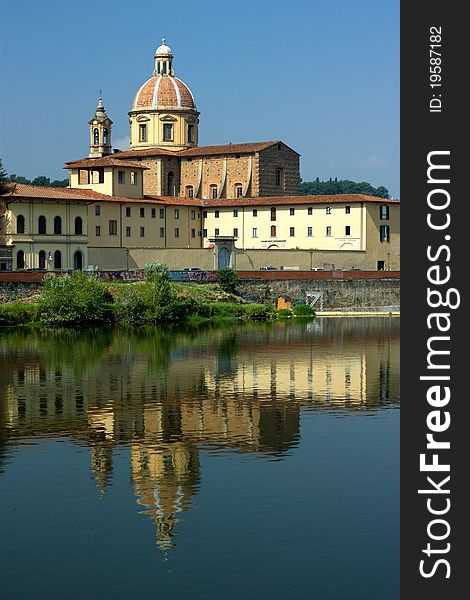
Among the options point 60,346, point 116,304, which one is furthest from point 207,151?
point 60,346

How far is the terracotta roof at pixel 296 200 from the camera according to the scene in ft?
259

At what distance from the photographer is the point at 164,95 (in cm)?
9138

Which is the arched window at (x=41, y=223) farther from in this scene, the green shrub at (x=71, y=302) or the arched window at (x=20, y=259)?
the green shrub at (x=71, y=302)

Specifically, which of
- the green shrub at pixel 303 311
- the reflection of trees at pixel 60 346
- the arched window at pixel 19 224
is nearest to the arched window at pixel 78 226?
the arched window at pixel 19 224

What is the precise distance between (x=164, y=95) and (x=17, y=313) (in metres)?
38.0

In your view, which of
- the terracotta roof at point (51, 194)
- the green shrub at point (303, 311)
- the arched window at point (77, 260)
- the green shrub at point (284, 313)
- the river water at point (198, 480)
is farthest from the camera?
the arched window at point (77, 260)

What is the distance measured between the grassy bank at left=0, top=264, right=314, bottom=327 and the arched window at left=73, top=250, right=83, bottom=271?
30.2 ft

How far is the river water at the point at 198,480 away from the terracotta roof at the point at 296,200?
38.3m

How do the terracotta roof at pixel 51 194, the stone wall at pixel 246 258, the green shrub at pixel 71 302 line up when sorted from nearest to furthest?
1. the green shrub at pixel 71 302
2. the terracotta roof at pixel 51 194
3. the stone wall at pixel 246 258

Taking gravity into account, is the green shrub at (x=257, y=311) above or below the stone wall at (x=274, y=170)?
below

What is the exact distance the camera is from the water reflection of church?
24.8 m

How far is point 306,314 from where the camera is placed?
228 feet

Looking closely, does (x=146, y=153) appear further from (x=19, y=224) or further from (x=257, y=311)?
(x=257, y=311)

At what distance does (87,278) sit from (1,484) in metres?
37.0
